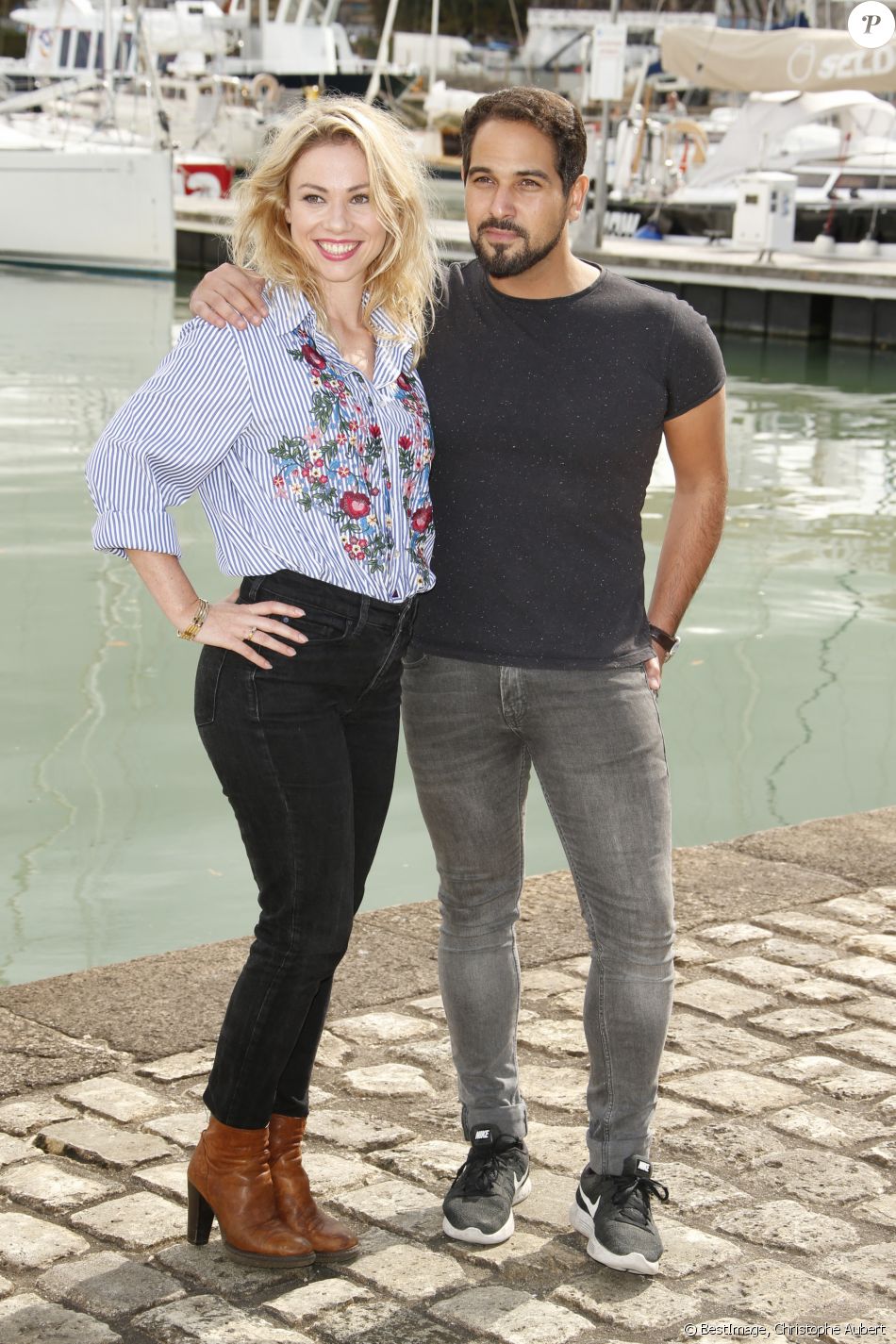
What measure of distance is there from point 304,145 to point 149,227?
2716 centimetres

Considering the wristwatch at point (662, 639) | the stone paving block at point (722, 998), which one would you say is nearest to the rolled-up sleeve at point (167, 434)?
the wristwatch at point (662, 639)

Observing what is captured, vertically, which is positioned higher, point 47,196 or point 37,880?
point 47,196

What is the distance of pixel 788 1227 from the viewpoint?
10.5 ft

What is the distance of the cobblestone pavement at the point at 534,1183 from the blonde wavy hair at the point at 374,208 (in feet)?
4.81

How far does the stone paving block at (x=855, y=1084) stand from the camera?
3.79 meters

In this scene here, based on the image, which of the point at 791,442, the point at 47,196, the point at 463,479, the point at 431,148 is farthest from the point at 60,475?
the point at 431,148

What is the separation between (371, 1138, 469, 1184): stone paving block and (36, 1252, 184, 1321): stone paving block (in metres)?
0.55

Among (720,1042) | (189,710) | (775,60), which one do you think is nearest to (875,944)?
(720,1042)

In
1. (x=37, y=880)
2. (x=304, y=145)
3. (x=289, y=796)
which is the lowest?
(x=37, y=880)

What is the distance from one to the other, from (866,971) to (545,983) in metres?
0.77

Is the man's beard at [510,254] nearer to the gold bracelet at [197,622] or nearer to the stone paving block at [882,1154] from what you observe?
the gold bracelet at [197,622]

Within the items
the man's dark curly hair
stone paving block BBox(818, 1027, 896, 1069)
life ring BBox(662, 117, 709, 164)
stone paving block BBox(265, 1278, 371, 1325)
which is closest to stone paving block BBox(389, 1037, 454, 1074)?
stone paving block BBox(818, 1027, 896, 1069)

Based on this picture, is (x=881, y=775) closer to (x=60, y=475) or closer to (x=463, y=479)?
(x=463, y=479)

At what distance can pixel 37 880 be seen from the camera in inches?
228
